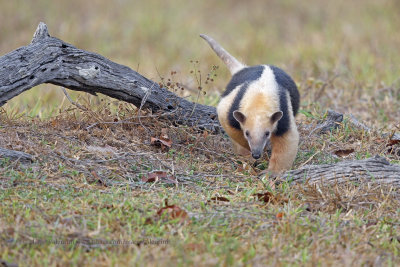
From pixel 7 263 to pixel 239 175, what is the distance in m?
2.66

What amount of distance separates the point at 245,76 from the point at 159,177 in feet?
5.74

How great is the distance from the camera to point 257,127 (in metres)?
5.72

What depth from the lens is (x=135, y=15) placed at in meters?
16.0

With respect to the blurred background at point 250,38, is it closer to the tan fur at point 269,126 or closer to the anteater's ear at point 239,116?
the tan fur at point 269,126

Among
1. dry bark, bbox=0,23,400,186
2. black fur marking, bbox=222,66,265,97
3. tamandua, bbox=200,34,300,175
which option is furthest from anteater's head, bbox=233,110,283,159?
black fur marking, bbox=222,66,265,97

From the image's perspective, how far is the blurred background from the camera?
32.3 ft

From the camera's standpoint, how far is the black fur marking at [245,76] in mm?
6297

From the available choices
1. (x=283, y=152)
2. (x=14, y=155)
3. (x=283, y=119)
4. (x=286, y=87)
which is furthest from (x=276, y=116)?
(x=14, y=155)

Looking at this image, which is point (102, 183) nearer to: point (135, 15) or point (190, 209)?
point (190, 209)

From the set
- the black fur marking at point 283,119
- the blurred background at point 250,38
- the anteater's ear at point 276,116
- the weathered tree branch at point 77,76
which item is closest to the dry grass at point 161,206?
the weathered tree branch at point 77,76

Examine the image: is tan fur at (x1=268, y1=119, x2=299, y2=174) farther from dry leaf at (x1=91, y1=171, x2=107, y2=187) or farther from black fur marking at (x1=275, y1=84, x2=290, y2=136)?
dry leaf at (x1=91, y1=171, x2=107, y2=187)

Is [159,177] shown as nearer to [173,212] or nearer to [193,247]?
[173,212]

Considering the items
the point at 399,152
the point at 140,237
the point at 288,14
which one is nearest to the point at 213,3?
the point at 288,14

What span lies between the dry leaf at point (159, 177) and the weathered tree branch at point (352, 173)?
1014 mm
